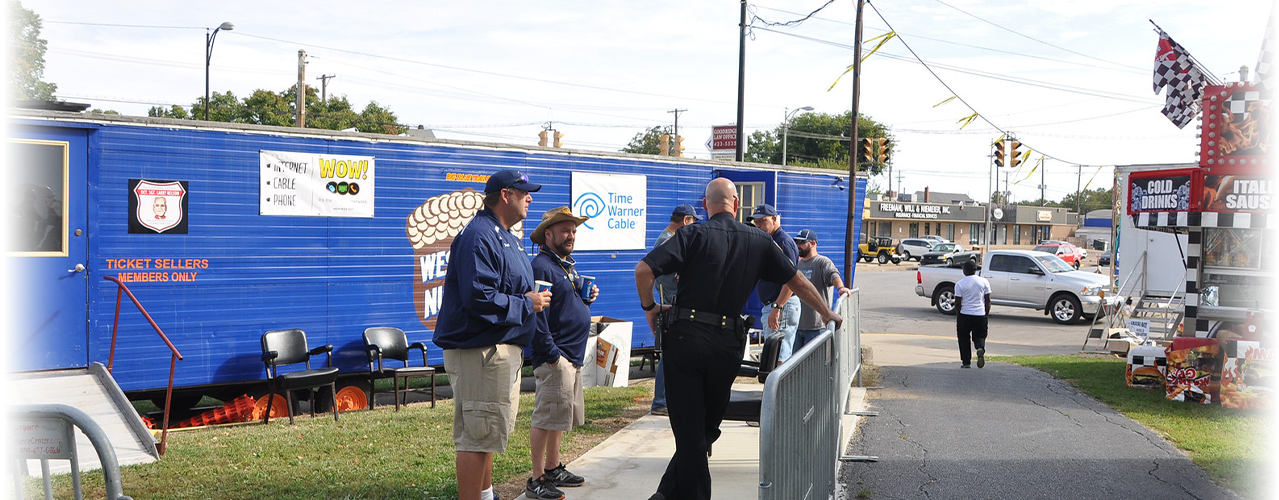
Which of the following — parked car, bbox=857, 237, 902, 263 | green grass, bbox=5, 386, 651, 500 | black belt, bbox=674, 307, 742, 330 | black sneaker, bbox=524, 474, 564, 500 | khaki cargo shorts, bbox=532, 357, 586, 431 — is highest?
black belt, bbox=674, 307, 742, 330

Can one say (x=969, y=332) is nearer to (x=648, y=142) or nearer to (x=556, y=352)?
(x=556, y=352)

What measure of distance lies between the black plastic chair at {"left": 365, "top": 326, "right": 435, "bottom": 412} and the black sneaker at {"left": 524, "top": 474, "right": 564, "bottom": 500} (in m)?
4.09

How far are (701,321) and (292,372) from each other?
561cm

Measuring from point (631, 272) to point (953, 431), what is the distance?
5031 mm

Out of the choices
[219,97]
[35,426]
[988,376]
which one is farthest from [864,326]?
[219,97]

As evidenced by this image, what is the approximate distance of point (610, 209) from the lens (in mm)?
12055

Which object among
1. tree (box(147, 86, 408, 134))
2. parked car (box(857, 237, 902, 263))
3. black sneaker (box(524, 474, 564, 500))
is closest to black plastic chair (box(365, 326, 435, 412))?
black sneaker (box(524, 474, 564, 500))

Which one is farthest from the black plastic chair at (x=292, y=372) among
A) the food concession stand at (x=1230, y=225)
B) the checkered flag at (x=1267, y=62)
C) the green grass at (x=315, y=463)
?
the checkered flag at (x=1267, y=62)

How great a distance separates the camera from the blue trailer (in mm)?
7789

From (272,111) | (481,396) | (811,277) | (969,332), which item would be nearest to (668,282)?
(811,277)

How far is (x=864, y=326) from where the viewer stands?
20438 mm

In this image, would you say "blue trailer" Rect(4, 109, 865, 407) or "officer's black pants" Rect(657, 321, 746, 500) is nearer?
"officer's black pants" Rect(657, 321, 746, 500)

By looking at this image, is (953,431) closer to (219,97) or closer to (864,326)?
(864,326)

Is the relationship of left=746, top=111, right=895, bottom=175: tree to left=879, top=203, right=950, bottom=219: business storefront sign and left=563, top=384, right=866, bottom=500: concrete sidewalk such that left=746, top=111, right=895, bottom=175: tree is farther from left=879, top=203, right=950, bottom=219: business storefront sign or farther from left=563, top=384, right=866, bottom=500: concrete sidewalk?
left=563, top=384, right=866, bottom=500: concrete sidewalk
